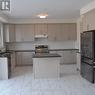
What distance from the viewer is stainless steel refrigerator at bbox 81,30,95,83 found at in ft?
19.3

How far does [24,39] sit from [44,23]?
1.40m

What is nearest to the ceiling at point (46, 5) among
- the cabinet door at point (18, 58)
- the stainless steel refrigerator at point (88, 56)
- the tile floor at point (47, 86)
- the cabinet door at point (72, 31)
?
the stainless steel refrigerator at point (88, 56)

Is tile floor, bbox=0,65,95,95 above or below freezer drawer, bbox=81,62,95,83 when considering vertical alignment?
below

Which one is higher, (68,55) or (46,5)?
(46,5)

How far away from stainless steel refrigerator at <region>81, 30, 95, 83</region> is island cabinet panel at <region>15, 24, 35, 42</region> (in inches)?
158

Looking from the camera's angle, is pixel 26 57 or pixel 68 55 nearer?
pixel 26 57

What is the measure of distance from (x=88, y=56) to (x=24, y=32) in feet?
15.7

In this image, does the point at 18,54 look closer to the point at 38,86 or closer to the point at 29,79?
the point at 29,79

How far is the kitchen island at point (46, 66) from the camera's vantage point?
22.7 ft

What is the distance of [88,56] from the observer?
6.24 m

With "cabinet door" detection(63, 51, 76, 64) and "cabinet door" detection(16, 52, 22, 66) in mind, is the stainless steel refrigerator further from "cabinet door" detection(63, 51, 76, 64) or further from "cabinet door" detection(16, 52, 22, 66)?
"cabinet door" detection(16, 52, 22, 66)

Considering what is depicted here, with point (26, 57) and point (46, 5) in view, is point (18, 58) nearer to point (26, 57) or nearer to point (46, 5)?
point (26, 57)

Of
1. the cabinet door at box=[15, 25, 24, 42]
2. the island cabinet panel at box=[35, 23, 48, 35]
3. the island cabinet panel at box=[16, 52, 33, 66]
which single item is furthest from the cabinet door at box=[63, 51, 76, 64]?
the cabinet door at box=[15, 25, 24, 42]

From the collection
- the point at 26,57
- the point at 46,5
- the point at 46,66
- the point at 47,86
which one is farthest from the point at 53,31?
the point at 47,86
